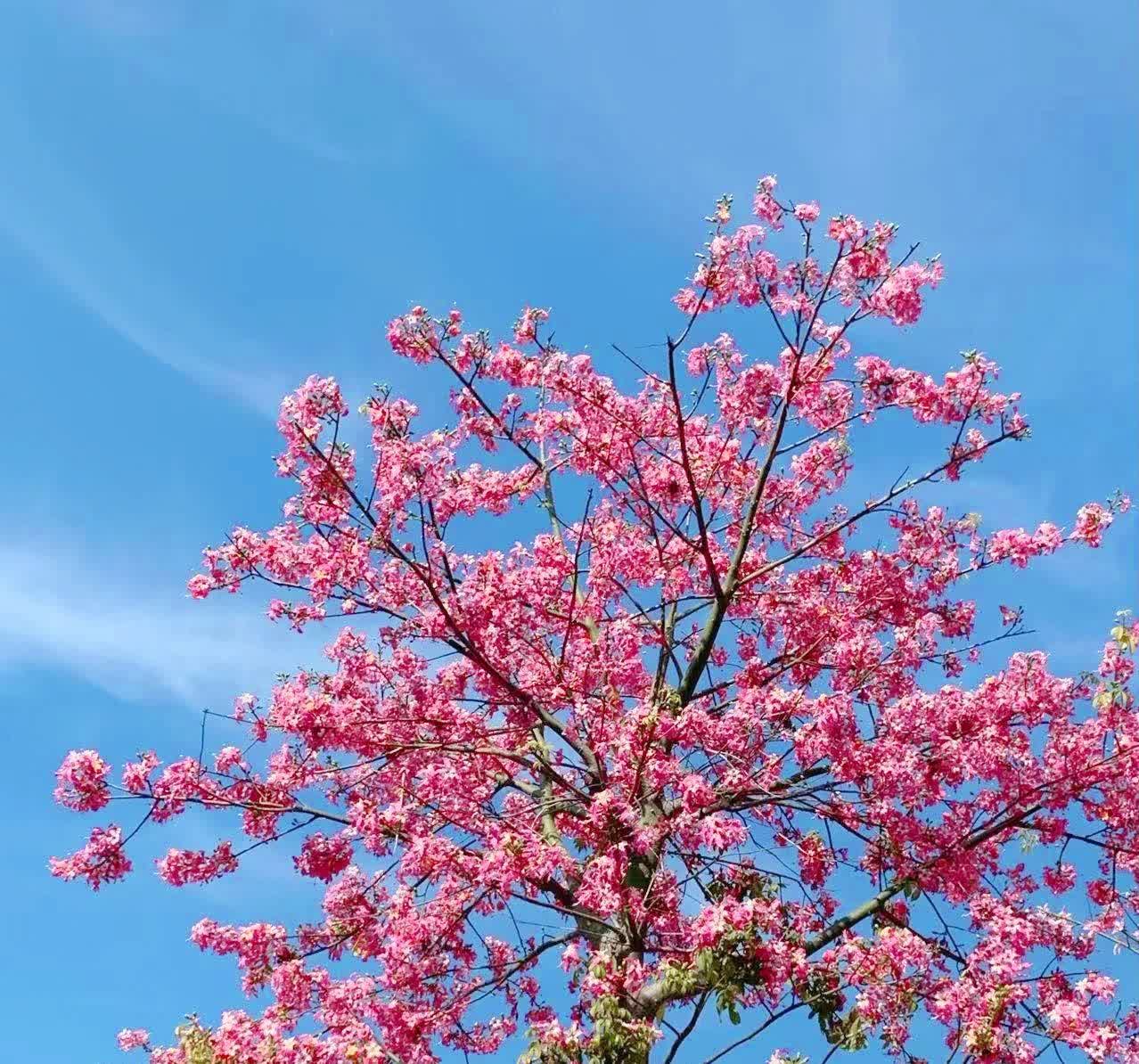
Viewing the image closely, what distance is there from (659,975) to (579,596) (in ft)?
15.2

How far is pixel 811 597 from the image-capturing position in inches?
514

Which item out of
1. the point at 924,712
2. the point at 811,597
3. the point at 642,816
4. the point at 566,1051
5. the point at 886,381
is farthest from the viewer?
the point at 811,597

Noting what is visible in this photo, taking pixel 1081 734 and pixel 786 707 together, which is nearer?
pixel 786 707

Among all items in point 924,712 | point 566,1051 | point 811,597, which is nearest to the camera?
point 566,1051

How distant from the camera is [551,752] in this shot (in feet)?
39.8

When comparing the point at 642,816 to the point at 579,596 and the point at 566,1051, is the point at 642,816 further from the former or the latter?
the point at 579,596

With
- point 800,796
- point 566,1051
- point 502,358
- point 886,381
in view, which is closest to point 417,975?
point 566,1051

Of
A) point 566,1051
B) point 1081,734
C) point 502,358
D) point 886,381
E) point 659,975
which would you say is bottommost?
point 566,1051

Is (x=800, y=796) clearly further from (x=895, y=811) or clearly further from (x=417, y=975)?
(x=417, y=975)

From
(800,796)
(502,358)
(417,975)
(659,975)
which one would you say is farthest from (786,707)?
(502,358)

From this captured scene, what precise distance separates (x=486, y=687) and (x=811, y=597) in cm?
372

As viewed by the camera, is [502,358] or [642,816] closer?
[642,816]

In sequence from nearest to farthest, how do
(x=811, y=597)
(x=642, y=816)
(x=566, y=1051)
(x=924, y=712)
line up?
1. (x=566, y=1051)
2. (x=642, y=816)
3. (x=924, y=712)
4. (x=811, y=597)

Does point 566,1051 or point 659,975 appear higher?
point 659,975
